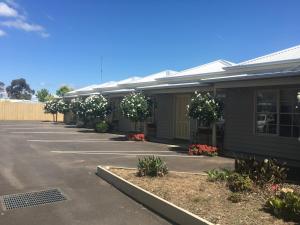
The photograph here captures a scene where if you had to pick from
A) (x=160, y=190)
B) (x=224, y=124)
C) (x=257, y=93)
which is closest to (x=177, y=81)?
(x=224, y=124)

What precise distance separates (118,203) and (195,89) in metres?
9.69

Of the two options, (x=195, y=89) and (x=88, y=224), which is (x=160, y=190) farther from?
(x=195, y=89)

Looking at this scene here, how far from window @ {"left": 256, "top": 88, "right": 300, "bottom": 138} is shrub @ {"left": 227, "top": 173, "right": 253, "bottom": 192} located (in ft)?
17.5

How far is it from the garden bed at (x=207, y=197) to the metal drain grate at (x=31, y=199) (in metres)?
1.71

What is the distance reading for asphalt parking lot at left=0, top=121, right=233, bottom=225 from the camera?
669 cm

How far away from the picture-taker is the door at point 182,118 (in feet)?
62.6

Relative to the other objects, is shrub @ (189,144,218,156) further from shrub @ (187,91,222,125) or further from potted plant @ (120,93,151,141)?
potted plant @ (120,93,151,141)

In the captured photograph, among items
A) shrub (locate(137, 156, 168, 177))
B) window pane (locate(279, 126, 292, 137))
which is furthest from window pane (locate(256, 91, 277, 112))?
shrub (locate(137, 156, 168, 177))

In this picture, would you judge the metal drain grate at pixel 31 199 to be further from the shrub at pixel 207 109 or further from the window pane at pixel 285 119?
the window pane at pixel 285 119

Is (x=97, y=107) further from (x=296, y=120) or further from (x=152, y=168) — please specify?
(x=152, y=168)

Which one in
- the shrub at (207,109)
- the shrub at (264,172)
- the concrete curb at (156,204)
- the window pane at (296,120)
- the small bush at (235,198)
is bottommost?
the concrete curb at (156,204)

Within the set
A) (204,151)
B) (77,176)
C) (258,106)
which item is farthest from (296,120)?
(77,176)

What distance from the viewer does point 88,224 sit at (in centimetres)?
632

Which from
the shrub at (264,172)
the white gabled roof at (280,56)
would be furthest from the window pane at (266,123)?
the shrub at (264,172)
